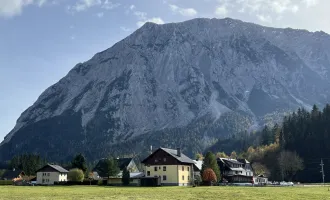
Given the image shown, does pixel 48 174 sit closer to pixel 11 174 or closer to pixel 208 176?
pixel 11 174

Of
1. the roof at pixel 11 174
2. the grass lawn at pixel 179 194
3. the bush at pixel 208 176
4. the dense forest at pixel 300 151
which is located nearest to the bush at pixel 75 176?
the bush at pixel 208 176

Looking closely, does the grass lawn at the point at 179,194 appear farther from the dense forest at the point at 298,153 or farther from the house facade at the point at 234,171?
the house facade at the point at 234,171

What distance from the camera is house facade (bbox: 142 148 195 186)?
11362 cm

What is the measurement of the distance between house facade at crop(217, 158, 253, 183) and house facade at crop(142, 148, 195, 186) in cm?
3858

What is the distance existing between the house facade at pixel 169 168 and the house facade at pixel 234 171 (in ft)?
127

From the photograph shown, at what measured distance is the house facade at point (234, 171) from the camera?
15600cm

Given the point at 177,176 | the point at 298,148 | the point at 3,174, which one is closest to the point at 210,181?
the point at 177,176

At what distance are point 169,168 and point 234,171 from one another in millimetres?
52480

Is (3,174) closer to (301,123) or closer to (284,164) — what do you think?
(284,164)

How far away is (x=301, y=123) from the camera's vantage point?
17338cm

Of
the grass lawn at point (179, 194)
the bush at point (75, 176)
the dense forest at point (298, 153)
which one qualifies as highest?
the dense forest at point (298, 153)

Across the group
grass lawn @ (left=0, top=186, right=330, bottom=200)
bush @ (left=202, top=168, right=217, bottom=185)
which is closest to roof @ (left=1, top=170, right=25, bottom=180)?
bush @ (left=202, top=168, right=217, bottom=185)

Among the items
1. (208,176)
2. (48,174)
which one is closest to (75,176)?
(48,174)

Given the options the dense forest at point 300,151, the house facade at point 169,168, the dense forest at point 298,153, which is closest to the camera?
the house facade at point 169,168
